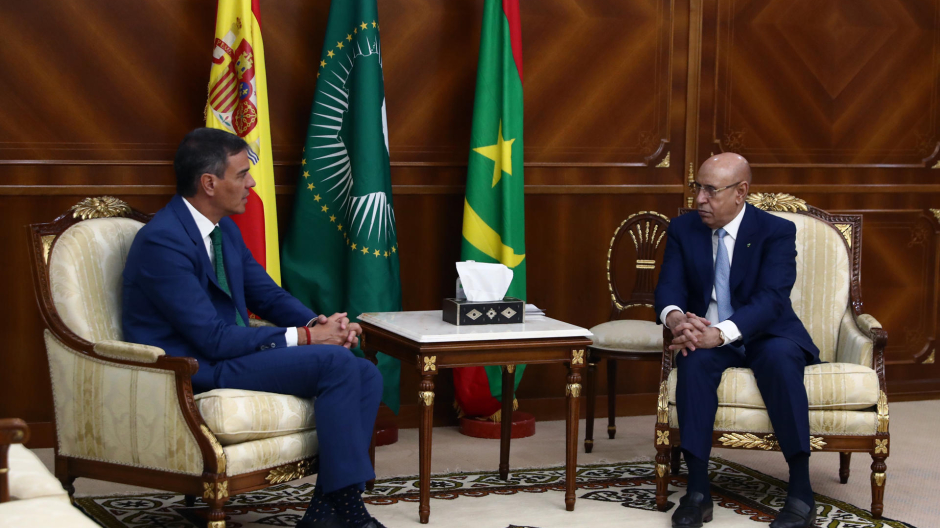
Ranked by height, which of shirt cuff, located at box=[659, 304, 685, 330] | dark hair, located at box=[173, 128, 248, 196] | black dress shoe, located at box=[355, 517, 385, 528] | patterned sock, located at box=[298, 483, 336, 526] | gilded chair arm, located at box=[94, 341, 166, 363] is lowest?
black dress shoe, located at box=[355, 517, 385, 528]

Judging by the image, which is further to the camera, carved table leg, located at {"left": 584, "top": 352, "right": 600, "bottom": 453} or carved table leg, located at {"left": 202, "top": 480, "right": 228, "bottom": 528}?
carved table leg, located at {"left": 584, "top": 352, "right": 600, "bottom": 453}

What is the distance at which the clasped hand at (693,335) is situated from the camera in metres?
3.63

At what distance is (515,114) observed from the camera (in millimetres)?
4777

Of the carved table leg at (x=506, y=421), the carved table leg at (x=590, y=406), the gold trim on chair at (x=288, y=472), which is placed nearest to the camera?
the gold trim on chair at (x=288, y=472)

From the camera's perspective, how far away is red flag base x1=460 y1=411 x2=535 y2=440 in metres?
4.82

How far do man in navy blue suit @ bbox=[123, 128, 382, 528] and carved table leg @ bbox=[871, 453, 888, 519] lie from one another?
6.05 feet

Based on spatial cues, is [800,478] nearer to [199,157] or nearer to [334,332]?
[334,332]

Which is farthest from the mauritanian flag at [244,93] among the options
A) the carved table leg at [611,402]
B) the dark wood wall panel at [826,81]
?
the dark wood wall panel at [826,81]

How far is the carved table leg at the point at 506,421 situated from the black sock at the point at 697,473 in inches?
30.8

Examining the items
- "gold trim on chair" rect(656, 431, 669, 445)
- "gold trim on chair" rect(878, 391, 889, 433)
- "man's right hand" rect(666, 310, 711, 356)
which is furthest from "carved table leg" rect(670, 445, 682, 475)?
"gold trim on chair" rect(878, 391, 889, 433)

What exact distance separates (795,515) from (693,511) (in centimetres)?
36

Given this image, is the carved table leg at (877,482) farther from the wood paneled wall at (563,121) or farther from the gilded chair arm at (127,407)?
the gilded chair arm at (127,407)

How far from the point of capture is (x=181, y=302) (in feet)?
10.1

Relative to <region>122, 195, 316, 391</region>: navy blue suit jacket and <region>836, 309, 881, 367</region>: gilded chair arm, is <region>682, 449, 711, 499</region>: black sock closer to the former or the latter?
<region>836, 309, 881, 367</region>: gilded chair arm
